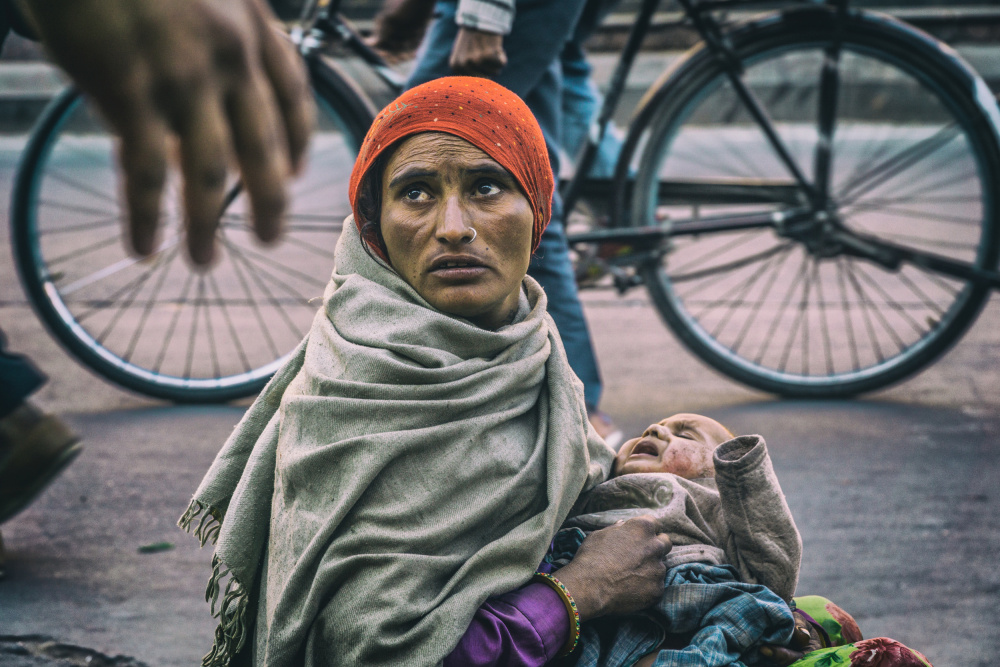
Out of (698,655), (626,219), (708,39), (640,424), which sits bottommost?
(640,424)

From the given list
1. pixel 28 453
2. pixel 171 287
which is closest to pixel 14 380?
pixel 28 453

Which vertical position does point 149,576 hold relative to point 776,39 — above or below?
below

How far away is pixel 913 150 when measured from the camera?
3752 millimetres

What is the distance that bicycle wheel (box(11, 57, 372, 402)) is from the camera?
340 cm

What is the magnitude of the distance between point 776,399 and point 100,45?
11.2ft

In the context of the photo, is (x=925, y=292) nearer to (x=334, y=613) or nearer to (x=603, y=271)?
(x=603, y=271)

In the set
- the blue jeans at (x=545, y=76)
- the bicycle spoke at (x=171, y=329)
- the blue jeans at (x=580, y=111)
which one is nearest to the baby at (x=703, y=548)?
the blue jeans at (x=545, y=76)

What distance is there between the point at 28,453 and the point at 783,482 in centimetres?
205

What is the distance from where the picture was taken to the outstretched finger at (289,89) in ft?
1.90

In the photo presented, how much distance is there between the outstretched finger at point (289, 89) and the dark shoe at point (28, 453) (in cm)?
154

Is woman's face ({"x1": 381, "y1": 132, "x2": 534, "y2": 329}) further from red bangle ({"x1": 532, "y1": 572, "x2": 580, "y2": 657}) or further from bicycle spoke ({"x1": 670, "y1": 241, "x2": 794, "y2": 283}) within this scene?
bicycle spoke ({"x1": 670, "y1": 241, "x2": 794, "y2": 283})

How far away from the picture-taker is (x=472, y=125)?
1.55m

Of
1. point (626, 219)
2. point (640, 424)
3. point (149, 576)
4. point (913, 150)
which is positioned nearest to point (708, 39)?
point (626, 219)

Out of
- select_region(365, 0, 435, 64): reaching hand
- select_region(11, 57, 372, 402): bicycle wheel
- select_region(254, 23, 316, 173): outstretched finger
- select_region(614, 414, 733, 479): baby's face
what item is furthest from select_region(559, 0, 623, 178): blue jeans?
select_region(254, 23, 316, 173): outstretched finger
